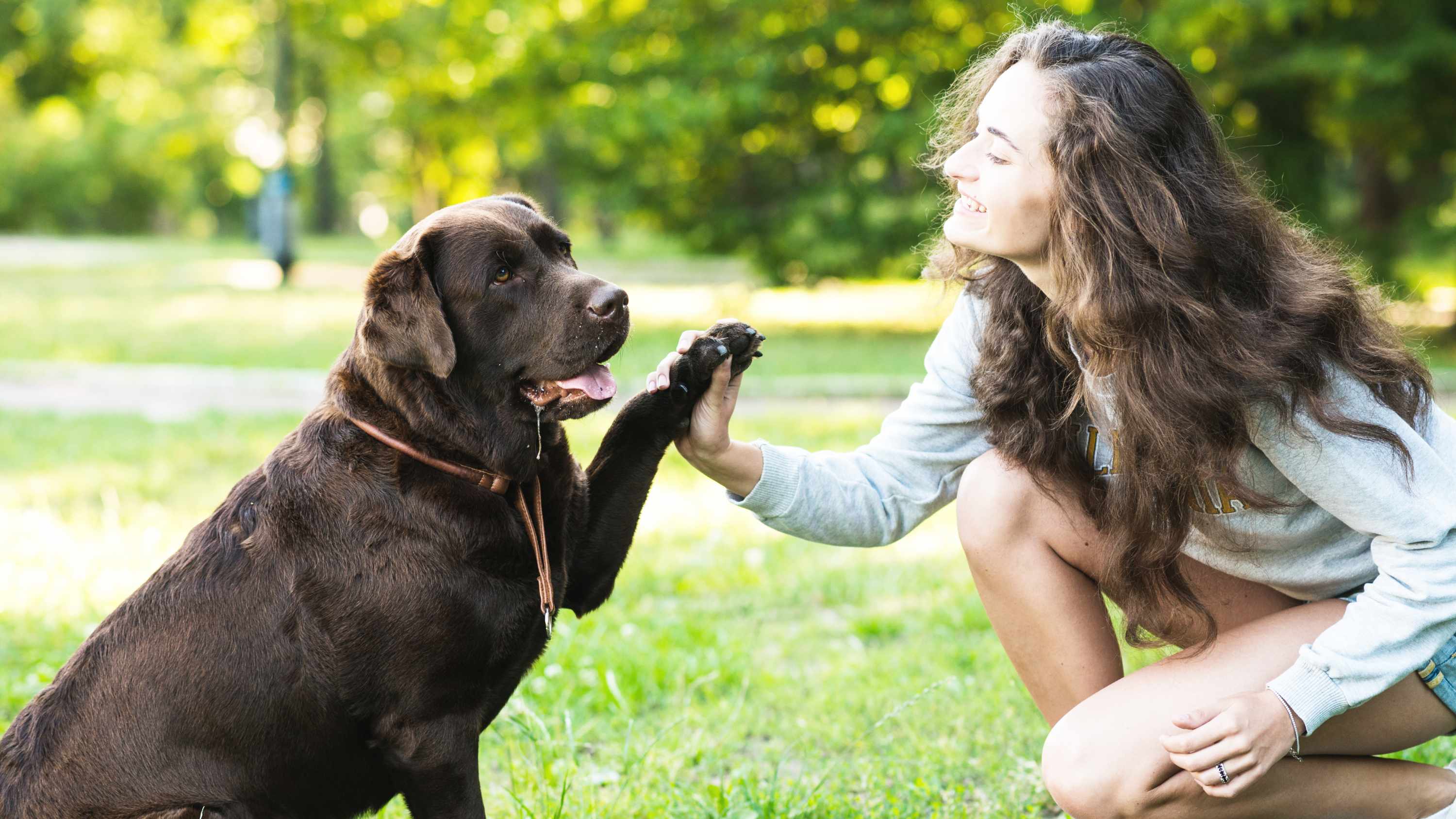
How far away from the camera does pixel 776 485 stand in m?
2.76

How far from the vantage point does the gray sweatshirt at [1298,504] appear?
2254mm

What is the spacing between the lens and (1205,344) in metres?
2.28

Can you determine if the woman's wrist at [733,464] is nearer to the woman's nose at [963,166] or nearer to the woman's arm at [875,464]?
the woman's arm at [875,464]

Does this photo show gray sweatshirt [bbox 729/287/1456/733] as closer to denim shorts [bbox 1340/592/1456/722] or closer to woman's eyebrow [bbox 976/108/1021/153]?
denim shorts [bbox 1340/592/1456/722]

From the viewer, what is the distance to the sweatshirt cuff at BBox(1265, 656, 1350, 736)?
2.24 meters

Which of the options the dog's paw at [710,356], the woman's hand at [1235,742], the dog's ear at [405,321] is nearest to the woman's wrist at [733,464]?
the dog's paw at [710,356]

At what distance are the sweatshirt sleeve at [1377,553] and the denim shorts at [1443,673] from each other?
9cm

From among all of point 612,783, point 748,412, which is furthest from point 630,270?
point 612,783

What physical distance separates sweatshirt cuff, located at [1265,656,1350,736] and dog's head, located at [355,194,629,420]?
4.50ft

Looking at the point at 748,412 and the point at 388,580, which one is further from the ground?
the point at 388,580

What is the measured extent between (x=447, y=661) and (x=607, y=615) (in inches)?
75.2

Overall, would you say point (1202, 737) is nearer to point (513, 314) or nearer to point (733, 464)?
point (733, 464)

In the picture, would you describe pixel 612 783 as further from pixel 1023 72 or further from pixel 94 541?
pixel 94 541

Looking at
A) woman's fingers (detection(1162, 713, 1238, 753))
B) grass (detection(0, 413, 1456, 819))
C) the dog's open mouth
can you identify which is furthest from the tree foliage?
woman's fingers (detection(1162, 713, 1238, 753))
